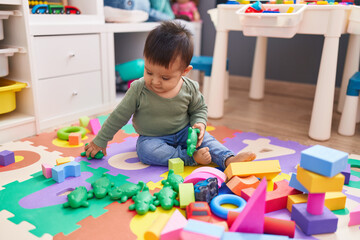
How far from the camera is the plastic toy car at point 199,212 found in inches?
30.2

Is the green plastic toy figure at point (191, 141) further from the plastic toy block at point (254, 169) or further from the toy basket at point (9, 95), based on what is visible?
the toy basket at point (9, 95)

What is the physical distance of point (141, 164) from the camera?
1097mm

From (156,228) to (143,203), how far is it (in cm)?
12

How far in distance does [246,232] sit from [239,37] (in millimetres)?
1768

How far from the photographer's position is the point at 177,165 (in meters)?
1.03

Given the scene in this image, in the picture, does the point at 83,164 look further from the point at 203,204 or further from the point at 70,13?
the point at 70,13

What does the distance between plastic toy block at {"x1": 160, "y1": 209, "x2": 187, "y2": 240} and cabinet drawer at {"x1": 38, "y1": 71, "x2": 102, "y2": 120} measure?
35.5 inches

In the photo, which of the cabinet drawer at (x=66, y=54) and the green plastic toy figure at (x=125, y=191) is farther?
the cabinet drawer at (x=66, y=54)

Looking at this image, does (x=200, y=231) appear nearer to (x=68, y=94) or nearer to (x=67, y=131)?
(x=67, y=131)

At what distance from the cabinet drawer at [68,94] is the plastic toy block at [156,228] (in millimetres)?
874

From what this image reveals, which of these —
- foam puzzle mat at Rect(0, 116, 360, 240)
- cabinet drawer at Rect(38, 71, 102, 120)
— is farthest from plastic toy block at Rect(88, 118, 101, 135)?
cabinet drawer at Rect(38, 71, 102, 120)

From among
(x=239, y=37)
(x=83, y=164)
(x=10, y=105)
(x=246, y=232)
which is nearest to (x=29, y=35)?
(x=10, y=105)

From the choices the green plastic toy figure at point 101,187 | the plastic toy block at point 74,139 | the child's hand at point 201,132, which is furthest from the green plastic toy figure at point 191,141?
the plastic toy block at point 74,139

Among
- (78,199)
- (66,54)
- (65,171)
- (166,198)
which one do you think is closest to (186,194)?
(166,198)
